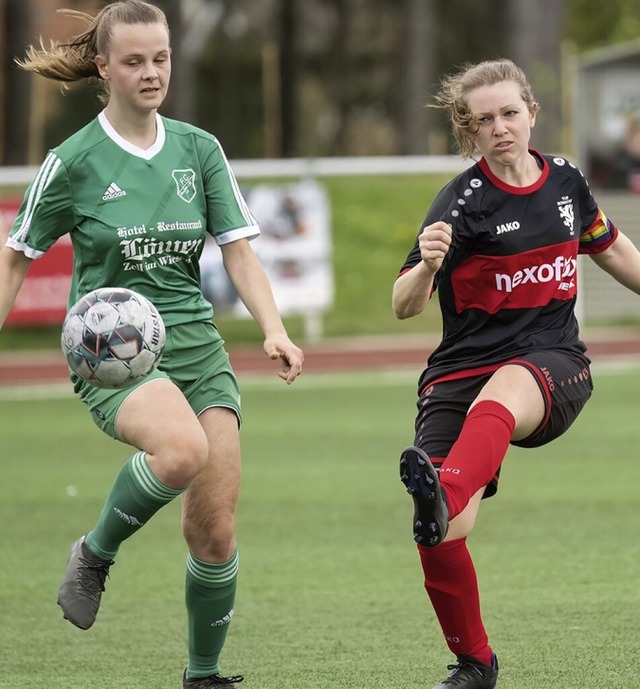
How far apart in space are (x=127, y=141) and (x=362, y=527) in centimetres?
369

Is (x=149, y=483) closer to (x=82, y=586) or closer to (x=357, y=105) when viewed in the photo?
(x=82, y=586)

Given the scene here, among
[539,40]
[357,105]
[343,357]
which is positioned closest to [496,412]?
[343,357]

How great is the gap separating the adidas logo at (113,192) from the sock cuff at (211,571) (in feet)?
3.85

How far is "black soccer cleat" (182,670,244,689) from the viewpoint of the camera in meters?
5.21

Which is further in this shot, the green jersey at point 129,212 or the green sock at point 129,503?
the green jersey at point 129,212

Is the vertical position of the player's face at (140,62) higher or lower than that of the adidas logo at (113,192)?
higher

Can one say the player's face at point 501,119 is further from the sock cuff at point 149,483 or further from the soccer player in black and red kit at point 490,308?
the sock cuff at point 149,483

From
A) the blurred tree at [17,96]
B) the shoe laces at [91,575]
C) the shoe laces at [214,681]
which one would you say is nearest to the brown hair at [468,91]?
the shoe laces at [91,575]

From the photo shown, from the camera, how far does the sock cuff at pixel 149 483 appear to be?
4.88 m

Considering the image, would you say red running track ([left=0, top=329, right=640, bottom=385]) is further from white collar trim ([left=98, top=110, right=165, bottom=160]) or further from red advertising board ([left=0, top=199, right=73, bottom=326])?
white collar trim ([left=98, top=110, right=165, bottom=160])

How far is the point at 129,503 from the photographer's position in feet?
16.2

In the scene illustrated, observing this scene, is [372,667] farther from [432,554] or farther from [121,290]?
[121,290]

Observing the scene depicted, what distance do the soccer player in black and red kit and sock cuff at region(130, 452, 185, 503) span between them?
2.57 ft

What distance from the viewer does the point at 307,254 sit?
58.8 ft
